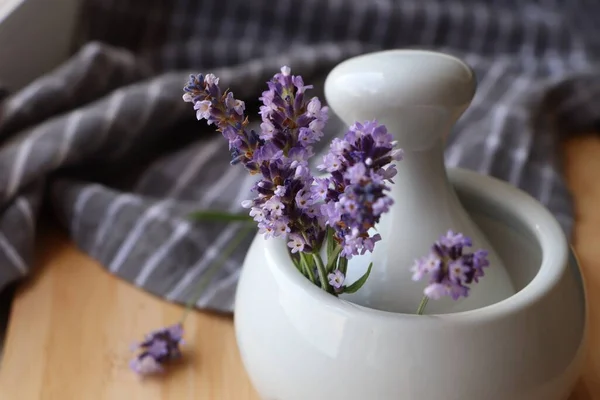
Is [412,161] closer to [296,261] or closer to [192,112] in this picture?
[296,261]

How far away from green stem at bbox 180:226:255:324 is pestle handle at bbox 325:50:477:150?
0.64ft

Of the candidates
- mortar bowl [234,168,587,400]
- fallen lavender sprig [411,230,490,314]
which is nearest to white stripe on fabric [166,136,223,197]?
mortar bowl [234,168,587,400]

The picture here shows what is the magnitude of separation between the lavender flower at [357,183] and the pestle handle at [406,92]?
70 mm

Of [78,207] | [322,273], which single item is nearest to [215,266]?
[78,207]

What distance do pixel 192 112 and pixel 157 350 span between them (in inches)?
10.4

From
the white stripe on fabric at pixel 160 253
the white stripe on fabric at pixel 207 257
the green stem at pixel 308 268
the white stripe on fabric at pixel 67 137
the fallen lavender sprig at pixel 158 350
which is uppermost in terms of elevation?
the green stem at pixel 308 268

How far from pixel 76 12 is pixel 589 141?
1.55 feet

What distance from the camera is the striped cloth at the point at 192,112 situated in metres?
0.52

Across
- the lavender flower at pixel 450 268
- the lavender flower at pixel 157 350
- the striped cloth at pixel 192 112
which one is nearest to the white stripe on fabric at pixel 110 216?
the striped cloth at pixel 192 112

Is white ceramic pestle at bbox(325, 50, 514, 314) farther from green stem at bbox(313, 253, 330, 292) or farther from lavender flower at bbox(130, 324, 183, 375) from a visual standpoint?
lavender flower at bbox(130, 324, 183, 375)

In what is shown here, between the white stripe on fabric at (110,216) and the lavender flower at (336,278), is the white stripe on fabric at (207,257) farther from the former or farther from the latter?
the lavender flower at (336,278)

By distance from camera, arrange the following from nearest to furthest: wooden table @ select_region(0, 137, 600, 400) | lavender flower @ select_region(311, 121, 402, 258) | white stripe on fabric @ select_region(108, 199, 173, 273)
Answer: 1. lavender flower @ select_region(311, 121, 402, 258)
2. wooden table @ select_region(0, 137, 600, 400)
3. white stripe on fabric @ select_region(108, 199, 173, 273)

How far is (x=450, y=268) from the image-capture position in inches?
8.7

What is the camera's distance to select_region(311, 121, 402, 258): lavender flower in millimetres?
219
